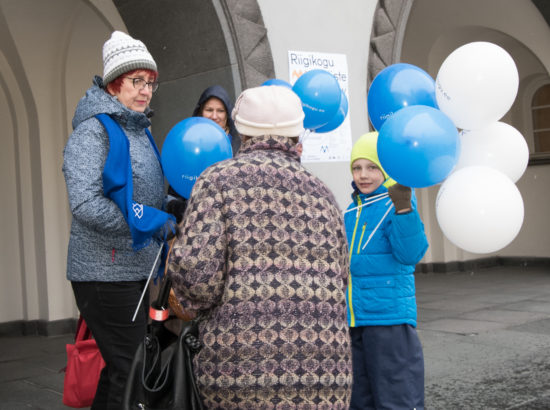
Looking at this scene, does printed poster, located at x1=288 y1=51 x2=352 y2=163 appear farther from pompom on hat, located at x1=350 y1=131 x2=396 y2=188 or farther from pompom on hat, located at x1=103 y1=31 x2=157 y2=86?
pompom on hat, located at x1=103 y1=31 x2=157 y2=86

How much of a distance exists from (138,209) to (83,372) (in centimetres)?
89

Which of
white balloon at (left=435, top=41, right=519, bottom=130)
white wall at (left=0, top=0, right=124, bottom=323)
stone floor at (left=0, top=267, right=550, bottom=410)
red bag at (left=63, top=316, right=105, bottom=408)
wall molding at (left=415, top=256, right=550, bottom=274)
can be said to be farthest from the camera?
wall molding at (left=415, top=256, right=550, bottom=274)

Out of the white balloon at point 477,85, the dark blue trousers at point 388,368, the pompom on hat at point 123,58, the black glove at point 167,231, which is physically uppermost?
the pompom on hat at point 123,58

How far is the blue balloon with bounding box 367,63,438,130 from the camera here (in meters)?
3.08

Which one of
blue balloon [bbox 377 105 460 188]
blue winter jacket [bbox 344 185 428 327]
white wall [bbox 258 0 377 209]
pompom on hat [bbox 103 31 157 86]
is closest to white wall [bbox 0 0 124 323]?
white wall [bbox 258 0 377 209]

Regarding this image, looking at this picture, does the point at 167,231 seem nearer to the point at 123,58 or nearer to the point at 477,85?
the point at 123,58

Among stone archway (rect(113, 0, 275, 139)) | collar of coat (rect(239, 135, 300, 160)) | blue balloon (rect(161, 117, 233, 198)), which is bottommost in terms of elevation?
collar of coat (rect(239, 135, 300, 160))

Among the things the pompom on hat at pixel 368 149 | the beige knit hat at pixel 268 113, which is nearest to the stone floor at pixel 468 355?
the pompom on hat at pixel 368 149

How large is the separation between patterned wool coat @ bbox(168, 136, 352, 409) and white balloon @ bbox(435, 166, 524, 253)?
2.51 feet

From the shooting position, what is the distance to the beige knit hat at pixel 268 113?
2041 mm

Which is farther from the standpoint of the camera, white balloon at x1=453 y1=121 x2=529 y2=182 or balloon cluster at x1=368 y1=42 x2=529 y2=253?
white balloon at x1=453 y1=121 x2=529 y2=182

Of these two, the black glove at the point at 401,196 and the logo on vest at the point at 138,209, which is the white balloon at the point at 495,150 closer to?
the black glove at the point at 401,196

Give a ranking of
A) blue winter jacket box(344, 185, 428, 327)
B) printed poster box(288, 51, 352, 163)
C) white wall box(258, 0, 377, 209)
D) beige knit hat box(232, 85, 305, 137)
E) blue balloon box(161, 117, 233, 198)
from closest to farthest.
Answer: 1. beige knit hat box(232, 85, 305, 137)
2. blue balloon box(161, 117, 233, 198)
3. blue winter jacket box(344, 185, 428, 327)
4. white wall box(258, 0, 377, 209)
5. printed poster box(288, 51, 352, 163)

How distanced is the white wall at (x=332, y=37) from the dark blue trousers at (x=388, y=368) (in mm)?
2641
